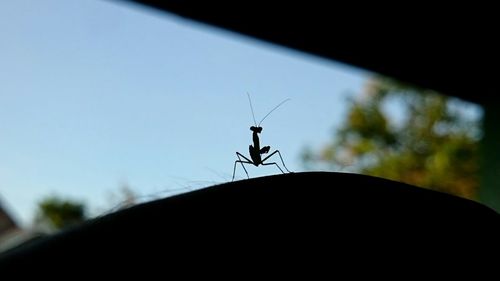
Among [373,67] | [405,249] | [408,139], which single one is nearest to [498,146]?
[373,67]

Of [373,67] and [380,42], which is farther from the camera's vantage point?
[373,67]

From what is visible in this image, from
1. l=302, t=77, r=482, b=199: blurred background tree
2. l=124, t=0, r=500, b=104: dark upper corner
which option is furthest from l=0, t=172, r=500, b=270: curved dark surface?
l=302, t=77, r=482, b=199: blurred background tree

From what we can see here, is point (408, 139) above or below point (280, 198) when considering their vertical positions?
above

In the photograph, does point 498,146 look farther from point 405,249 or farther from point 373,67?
point 405,249

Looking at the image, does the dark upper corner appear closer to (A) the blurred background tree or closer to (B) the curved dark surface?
(B) the curved dark surface

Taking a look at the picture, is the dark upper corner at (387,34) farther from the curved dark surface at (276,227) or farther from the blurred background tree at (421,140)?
the blurred background tree at (421,140)

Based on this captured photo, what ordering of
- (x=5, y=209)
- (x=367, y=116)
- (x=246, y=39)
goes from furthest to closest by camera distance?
(x=367, y=116), (x=5, y=209), (x=246, y=39)
